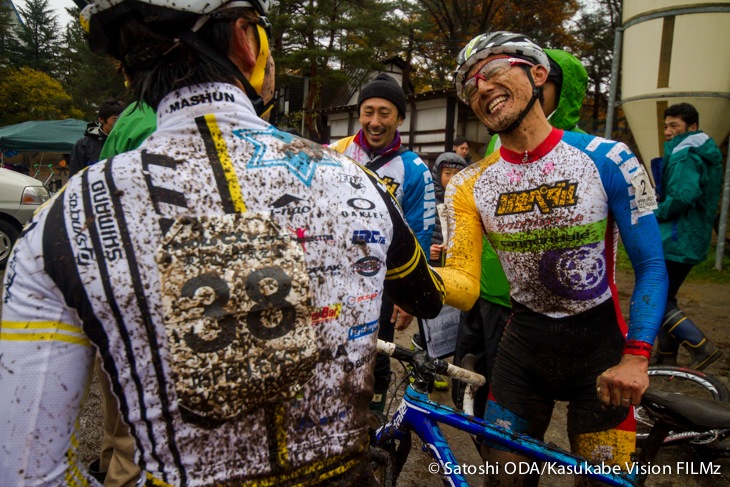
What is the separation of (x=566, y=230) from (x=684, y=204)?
350 cm

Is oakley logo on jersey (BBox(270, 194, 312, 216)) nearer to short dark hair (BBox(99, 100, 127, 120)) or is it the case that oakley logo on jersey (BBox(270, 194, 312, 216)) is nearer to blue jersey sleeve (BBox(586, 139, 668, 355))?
blue jersey sleeve (BBox(586, 139, 668, 355))

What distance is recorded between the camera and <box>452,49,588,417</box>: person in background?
9.04ft

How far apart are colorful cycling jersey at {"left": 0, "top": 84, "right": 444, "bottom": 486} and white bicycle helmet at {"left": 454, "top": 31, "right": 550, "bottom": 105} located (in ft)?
4.72

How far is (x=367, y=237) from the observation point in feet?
3.75

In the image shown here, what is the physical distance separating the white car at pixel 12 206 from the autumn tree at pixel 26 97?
30.7 m

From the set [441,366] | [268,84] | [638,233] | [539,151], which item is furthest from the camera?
[441,366]

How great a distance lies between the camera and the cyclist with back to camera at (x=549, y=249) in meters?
2.01

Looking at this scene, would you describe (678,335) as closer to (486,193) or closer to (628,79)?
(486,193)

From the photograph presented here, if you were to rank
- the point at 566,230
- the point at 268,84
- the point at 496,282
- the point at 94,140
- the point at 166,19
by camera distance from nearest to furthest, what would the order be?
the point at 166,19 → the point at 268,84 → the point at 566,230 → the point at 496,282 → the point at 94,140

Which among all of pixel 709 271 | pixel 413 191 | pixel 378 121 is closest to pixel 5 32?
pixel 378 121

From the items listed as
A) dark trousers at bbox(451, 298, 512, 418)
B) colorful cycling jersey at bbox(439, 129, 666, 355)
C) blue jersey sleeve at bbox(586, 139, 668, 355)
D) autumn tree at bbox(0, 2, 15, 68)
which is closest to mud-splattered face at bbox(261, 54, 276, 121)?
colorful cycling jersey at bbox(439, 129, 666, 355)

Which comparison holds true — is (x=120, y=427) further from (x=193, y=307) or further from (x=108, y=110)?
(x=108, y=110)

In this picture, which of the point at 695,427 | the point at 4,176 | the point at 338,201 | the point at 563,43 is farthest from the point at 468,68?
the point at 563,43

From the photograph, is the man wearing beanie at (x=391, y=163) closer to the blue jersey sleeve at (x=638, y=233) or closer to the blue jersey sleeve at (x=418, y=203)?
the blue jersey sleeve at (x=418, y=203)
